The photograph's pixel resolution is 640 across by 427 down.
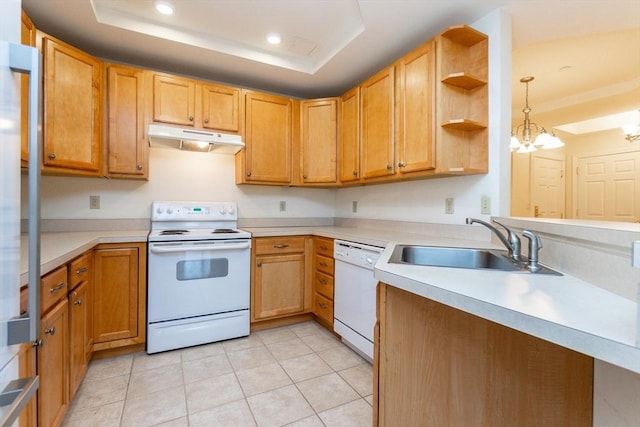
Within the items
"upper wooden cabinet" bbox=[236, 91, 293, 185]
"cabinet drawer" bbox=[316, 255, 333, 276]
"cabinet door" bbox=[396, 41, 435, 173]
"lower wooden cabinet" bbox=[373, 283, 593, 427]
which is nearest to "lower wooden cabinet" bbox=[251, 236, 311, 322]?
"cabinet drawer" bbox=[316, 255, 333, 276]

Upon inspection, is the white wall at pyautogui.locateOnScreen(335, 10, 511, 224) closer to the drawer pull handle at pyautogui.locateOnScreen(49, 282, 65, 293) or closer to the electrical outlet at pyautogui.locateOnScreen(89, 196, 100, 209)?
the drawer pull handle at pyautogui.locateOnScreen(49, 282, 65, 293)

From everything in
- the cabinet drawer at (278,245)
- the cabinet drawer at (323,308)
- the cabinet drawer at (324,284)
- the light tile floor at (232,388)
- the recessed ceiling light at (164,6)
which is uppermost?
the recessed ceiling light at (164,6)

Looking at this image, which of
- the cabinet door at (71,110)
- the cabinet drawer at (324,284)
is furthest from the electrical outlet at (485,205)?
the cabinet door at (71,110)

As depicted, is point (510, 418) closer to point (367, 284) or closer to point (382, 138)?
point (367, 284)

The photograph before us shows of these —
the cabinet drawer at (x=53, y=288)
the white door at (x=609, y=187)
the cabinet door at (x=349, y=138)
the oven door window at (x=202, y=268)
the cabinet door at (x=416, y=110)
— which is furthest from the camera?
the white door at (x=609, y=187)

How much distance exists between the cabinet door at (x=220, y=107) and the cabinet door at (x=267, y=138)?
105mm

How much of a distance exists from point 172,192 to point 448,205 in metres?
2.42

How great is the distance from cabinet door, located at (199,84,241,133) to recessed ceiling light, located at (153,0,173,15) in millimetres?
622

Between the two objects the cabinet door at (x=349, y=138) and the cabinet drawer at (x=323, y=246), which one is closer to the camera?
the cabinet drawer at (x=323, y=246)

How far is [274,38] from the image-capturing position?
2.39 meters

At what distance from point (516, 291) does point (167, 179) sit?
2842 mm

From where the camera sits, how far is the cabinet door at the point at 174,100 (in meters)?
2.47

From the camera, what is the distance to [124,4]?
2010 mm

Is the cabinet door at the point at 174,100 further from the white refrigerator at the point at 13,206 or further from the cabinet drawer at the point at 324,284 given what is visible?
the white refrigerator at the point at 13,206
